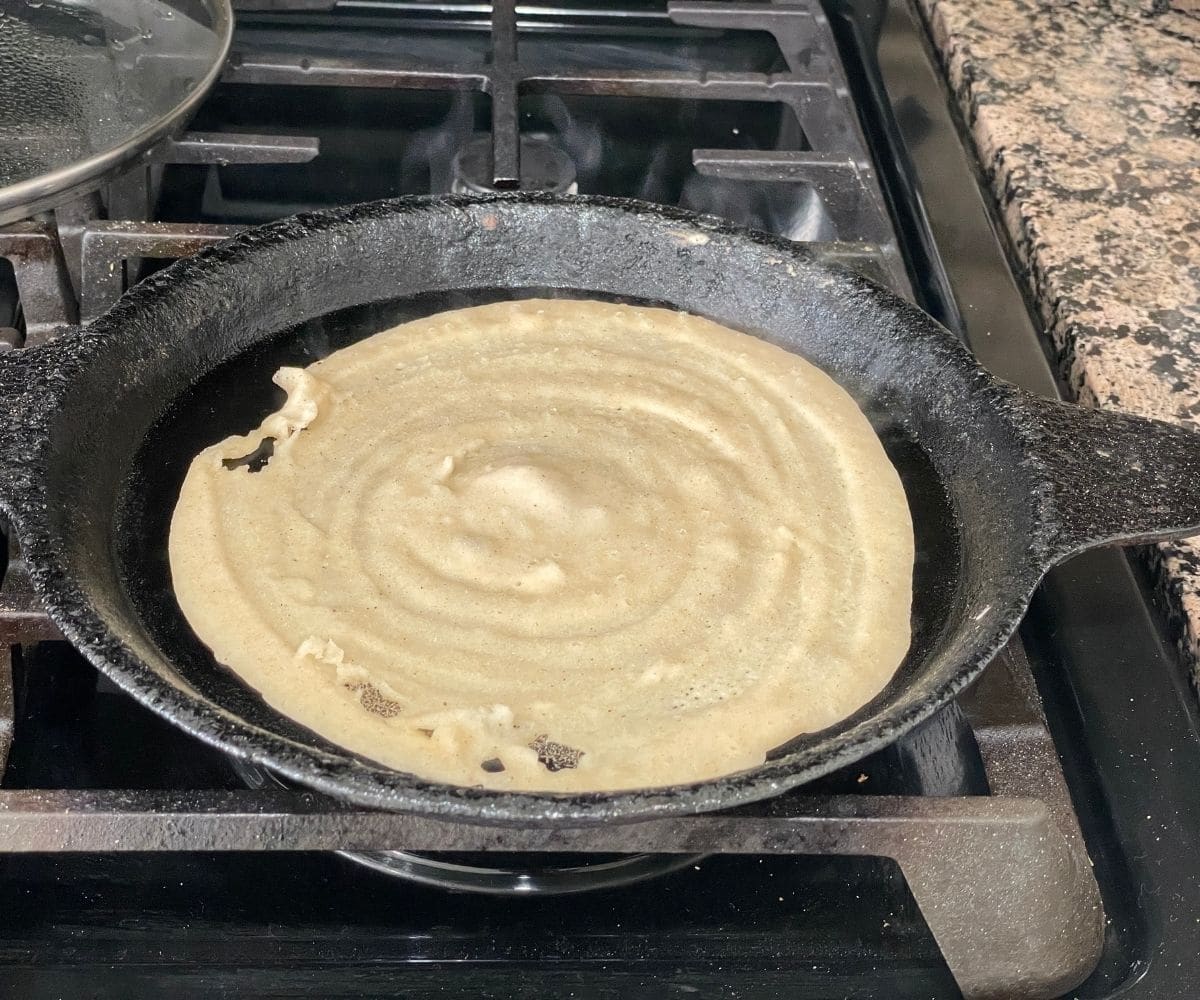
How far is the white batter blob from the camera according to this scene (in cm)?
95

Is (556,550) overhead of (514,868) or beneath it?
overhead

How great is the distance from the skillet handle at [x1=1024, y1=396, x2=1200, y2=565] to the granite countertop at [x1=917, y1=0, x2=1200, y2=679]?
0.17 metres

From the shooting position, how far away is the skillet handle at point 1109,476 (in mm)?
995

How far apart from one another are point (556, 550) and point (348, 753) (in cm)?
27

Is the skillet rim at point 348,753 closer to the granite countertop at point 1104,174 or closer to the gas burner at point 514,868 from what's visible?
the gas burner at point 514,868

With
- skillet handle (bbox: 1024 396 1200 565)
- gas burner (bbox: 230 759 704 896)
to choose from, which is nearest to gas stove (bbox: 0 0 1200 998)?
gas burner (bbox: 230 759 704 896)

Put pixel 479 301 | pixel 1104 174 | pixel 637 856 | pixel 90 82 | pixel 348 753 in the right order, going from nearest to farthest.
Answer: pixel 348 753 → pixel 637 856 → pixel 479 301 → pixel 90 82 → pixel 1104 174

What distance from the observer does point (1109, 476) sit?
1.04 metres

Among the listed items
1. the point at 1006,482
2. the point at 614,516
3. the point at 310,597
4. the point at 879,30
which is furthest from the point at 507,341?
the point at 879,30

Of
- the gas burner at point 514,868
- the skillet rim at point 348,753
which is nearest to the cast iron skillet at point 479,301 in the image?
the skillet rim at point 348,753

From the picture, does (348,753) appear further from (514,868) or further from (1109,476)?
(1109,476)

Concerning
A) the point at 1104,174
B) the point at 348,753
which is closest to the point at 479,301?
the point at 348,753

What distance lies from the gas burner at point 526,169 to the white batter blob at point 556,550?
13.2 inches

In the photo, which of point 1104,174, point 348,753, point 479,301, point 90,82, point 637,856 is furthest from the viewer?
point 1104,174
